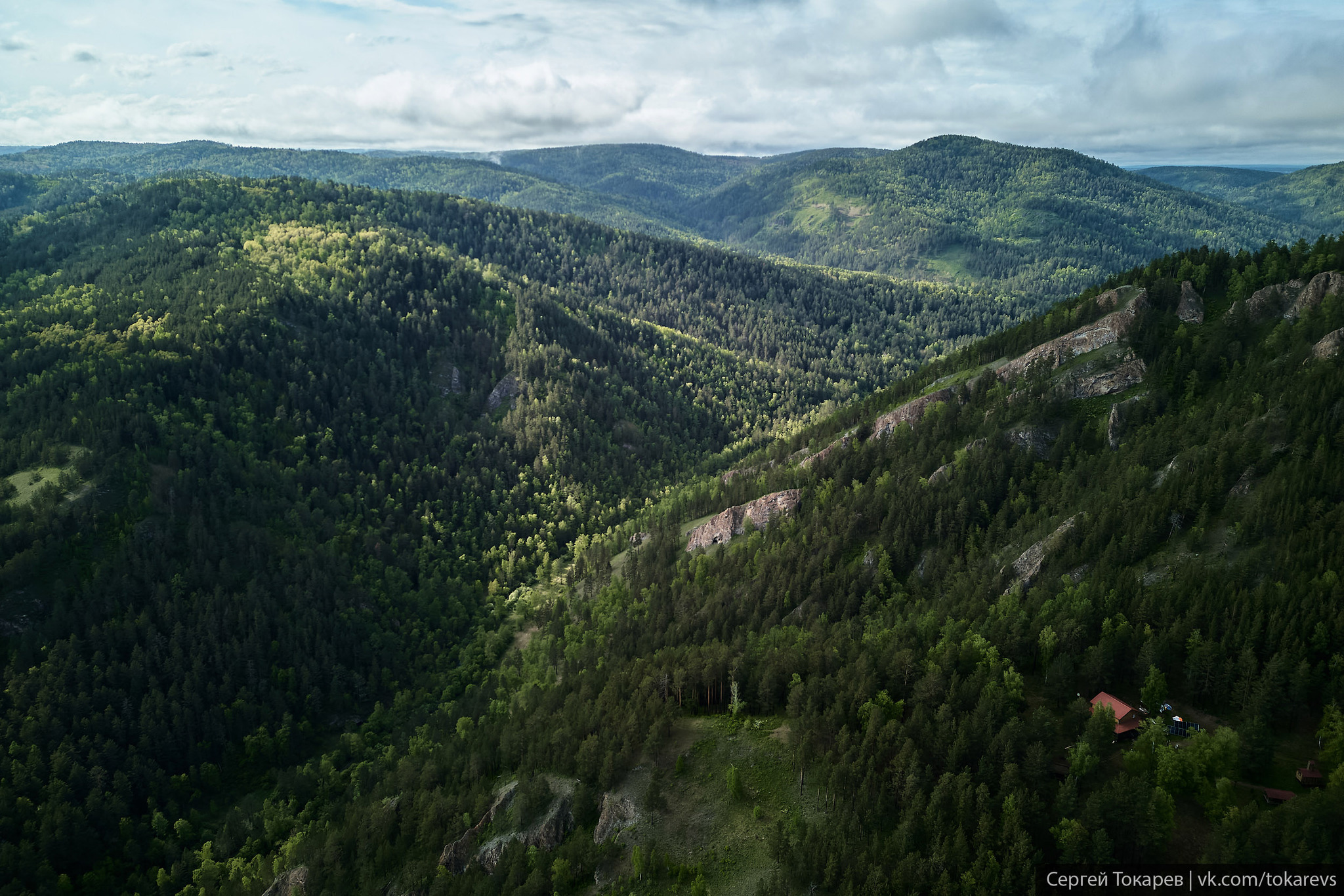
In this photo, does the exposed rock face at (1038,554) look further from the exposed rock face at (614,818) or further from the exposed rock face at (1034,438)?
the exposed rock face at (614,818)

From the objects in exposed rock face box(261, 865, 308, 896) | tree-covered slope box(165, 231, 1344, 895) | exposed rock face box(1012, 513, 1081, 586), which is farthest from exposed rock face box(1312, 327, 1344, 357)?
exposed rock face box(261, 865, 308, 896)

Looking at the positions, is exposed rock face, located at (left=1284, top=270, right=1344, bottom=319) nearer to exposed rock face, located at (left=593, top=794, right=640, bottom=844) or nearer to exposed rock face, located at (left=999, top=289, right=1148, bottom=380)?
exposed rock face, located at (left=999, top=289, right=1148, bottom=380)

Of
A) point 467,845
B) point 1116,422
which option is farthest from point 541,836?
point 1116,422

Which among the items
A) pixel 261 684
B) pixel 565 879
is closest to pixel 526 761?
pixel 565 879

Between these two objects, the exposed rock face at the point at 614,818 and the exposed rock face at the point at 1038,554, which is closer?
the exposed rock face at the point at 614,818

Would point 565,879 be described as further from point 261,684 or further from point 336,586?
point 336,586

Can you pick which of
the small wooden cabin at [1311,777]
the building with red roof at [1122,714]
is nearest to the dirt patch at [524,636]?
the building with red roof at [1122,714]
